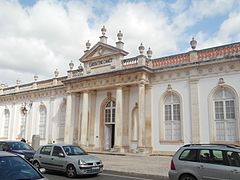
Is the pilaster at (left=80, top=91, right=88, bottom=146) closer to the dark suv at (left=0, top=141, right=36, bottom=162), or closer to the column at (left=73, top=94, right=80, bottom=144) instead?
the column at (left=73, top=94, right=80, bottom=144)

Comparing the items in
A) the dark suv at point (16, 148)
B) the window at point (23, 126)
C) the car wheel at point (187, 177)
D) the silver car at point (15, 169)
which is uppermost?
the window at point (23, 126)

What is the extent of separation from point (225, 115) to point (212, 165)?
39.4ft

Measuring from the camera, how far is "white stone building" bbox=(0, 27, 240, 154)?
19.1m

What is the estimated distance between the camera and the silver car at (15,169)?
5098mm

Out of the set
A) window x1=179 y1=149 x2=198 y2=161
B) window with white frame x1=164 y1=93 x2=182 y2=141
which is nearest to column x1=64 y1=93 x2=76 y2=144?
window with white frame x1=164 y1=93 x2=182 y2=141

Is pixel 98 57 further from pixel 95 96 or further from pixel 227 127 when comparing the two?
pixel 227 127

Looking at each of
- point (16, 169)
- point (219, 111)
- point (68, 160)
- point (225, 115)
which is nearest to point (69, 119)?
point (219, 111)

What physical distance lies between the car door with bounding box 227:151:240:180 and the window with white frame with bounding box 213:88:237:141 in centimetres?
1165

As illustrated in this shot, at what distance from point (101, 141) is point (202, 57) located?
11.7 m

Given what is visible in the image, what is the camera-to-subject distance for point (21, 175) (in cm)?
516

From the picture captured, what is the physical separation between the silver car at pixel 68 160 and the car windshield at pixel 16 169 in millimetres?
5549

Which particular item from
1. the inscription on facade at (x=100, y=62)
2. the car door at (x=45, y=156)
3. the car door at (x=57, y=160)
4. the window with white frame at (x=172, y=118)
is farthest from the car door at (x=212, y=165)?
the inscription on facade at (x=100, y=62)

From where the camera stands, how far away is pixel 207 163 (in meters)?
8.03

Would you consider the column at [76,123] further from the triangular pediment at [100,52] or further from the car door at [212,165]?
the car door at [212,165]
